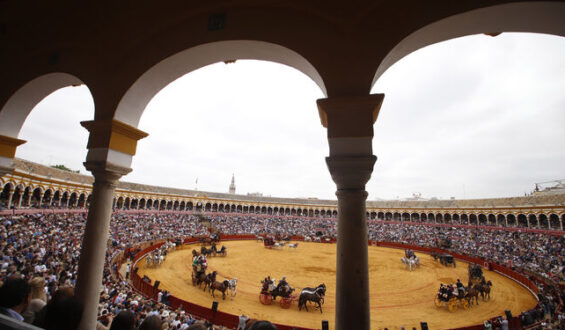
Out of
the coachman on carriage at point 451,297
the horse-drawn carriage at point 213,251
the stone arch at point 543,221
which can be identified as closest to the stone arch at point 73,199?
the horse-drawn carriage at point 213,251

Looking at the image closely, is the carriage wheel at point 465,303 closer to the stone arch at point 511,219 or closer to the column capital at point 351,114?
the column capital at point 351,114

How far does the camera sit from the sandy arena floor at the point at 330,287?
34.9 feet

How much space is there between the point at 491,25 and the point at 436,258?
25.6 meters

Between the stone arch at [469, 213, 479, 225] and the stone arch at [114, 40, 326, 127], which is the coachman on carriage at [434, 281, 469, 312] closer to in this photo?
the stone arch at [114, 40, 326, 127]

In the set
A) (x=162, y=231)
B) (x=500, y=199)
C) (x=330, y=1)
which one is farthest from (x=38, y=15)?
(x=500, y=199)

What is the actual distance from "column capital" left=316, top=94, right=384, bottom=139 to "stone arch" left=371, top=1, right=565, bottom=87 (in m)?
0.50

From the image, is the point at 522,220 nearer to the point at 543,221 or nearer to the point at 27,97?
the point at 543,221

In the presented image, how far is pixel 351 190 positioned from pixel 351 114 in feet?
2.97

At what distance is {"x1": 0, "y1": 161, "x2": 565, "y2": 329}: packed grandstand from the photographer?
8.75 m

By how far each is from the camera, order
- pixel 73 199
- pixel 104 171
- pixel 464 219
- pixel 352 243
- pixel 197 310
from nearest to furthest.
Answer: pixel 352 243, pixel 104 171, pixel 197 310, pixel 73 199, pixel 464 219

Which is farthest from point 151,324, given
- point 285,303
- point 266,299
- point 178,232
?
point 178,232

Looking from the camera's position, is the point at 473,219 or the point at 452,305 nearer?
the point at 452,305

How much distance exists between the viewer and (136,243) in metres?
21.3

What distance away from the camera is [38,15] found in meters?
4.88
